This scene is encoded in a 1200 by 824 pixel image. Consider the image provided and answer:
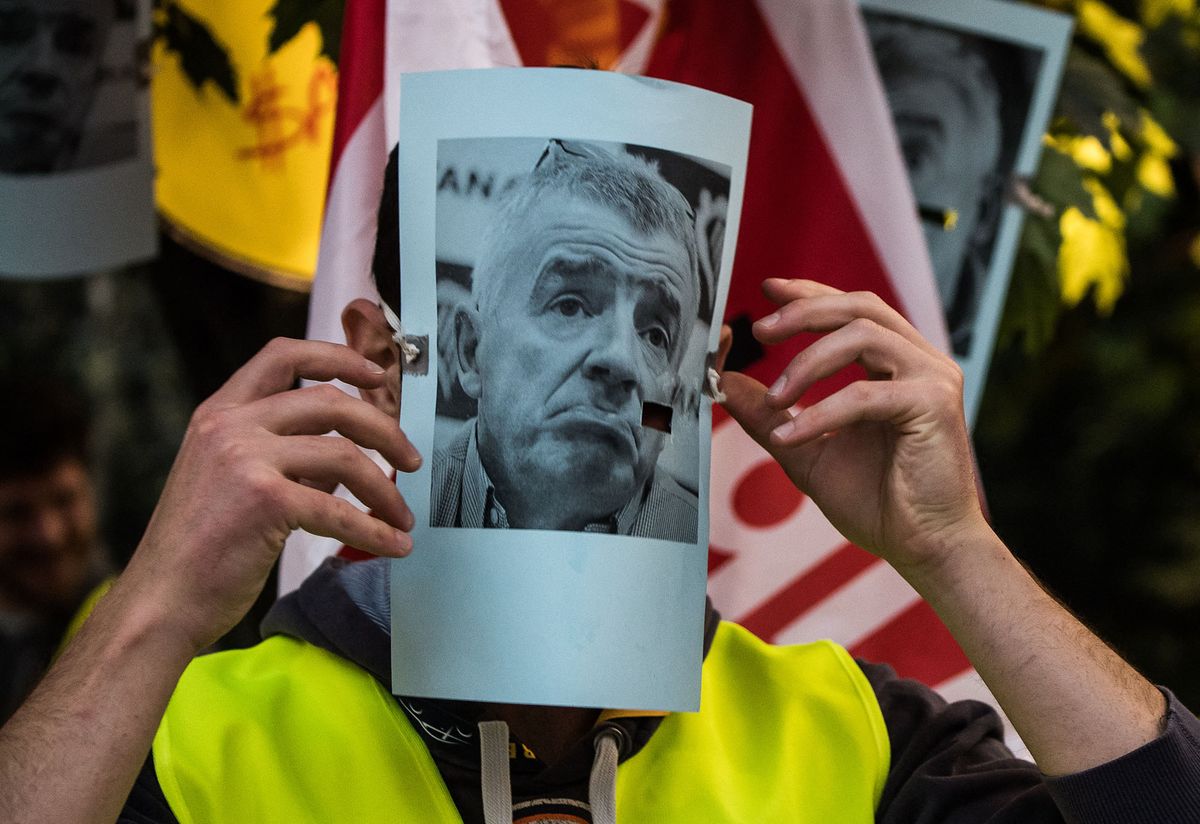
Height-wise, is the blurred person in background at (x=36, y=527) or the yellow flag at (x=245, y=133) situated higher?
the yellow flag at (x=245, y=133)

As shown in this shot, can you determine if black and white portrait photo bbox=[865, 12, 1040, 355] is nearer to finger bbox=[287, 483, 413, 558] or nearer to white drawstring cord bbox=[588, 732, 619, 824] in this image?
white drawstring cord bbox=[588, 732, 619, 824]

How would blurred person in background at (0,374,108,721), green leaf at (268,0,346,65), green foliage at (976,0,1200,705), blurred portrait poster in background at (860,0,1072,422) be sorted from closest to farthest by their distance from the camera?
green leaf at (268,0,346,65) → blurred portrait poster in background at (860,0,1072,422) → green foliage at (976,0,1200,705) → blurred person in background at (0,374,108,721)

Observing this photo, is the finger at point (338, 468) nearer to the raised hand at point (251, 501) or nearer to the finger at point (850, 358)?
the raised hand at point (251, 501)

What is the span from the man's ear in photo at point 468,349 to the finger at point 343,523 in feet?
0.53

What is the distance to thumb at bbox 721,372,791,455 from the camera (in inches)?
65.9

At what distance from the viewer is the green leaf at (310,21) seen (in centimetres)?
230

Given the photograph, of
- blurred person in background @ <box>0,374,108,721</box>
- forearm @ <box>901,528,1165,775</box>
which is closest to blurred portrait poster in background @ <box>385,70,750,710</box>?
forearm @ <box>901,528,1165,775</box>

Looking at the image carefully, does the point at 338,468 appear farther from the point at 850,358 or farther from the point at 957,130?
the point at 957,130

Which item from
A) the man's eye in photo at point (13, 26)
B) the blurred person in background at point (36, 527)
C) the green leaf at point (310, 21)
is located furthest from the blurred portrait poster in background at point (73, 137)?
the blurred person in background at point (36, 527)

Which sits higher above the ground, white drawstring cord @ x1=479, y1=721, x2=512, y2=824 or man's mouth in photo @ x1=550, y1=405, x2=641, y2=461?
man's mouth in photo @ x1=550, y1=405, x2=641, y2=461

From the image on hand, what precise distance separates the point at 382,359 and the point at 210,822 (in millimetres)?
519

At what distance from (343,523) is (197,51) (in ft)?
4.58

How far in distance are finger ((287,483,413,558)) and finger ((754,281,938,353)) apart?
1.48ft

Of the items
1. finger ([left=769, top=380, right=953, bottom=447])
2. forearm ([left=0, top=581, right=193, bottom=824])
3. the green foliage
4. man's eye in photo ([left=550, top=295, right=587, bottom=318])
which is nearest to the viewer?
forearm ([left=0, top=581, right=193, bottom=824])
